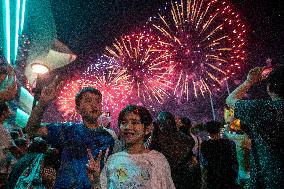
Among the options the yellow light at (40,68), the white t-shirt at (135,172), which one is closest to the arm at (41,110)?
the white t-shirt at (135,172)

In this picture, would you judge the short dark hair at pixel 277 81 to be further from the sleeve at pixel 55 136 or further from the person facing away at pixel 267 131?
the sleeve at pixel 55 136

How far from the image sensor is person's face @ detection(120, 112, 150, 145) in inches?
142

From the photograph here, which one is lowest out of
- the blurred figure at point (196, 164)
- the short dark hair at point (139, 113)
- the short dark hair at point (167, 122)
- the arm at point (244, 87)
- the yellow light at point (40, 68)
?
the blurred figure at point (196, 164)

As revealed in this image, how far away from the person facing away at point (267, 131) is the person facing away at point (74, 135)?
1693 millimetres

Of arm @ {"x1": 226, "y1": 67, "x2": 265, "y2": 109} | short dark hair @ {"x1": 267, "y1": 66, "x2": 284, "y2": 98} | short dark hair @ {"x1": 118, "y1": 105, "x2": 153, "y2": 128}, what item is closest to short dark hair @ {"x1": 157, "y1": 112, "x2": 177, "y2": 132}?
short dark hair @ {"x1": 118, "y1": 105, "x2": 153, "y2": 128}

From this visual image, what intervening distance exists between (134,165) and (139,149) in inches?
10.4

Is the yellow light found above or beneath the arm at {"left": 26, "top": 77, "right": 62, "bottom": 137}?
above

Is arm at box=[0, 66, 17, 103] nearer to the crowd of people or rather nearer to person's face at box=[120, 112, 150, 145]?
the crowd of people

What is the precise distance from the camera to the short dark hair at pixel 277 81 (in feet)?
9.07

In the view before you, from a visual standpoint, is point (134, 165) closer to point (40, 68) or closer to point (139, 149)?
point (139, 149)

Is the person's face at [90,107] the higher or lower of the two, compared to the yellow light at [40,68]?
lower

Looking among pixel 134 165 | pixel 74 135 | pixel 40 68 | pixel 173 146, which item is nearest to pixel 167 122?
pixel 173 146

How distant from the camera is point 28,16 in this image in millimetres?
12758

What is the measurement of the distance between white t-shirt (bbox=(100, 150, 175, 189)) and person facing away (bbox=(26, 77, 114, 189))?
0.82ft
